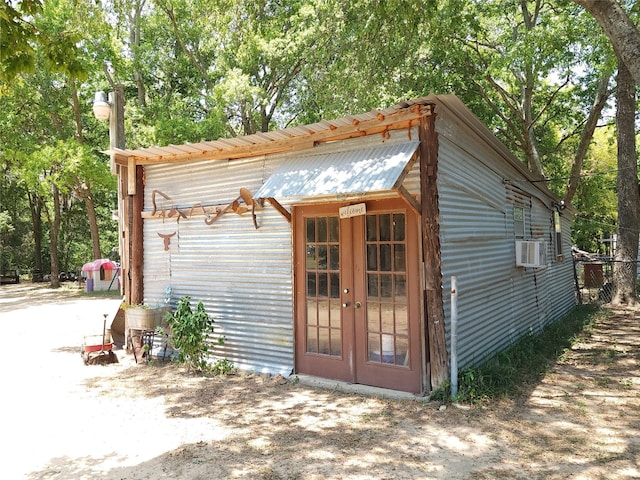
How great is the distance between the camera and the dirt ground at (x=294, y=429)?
378cm

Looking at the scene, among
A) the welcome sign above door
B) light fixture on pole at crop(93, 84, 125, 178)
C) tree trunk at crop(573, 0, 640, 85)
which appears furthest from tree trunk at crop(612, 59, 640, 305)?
light fixture on pole at crop(93, 84, 125, 178)

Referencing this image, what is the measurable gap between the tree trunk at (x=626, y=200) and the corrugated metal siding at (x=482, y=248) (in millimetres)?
5290

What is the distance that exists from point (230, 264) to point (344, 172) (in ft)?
8.21

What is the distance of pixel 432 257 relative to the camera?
208 inches

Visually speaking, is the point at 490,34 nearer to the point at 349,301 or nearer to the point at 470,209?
the point at 470,209

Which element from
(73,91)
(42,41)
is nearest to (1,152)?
(73,91)

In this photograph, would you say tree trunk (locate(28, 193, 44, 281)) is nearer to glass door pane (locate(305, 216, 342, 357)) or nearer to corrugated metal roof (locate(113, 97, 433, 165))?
corrugated metal roof (locate(113, 97, 433, 165))

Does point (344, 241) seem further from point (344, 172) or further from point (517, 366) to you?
point (517, 366)

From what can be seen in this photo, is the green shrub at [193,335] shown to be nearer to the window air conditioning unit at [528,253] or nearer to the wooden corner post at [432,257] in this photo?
the wooden corner post at [432,257]

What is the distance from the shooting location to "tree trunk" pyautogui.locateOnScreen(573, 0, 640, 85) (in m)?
5.12

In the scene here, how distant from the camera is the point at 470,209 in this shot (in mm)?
6375

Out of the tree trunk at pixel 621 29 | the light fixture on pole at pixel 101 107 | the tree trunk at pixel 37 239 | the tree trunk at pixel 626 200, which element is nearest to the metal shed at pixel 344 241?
the light fixture on pole at pixel 101 107

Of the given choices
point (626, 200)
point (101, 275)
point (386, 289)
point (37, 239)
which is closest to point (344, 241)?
point (386, 289)

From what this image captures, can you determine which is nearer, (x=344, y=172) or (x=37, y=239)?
(x=344, y=172)
